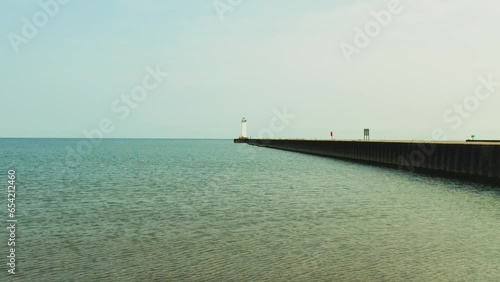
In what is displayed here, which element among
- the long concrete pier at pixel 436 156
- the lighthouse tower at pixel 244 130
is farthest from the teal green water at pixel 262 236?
the lighthouse tower at pixel 244 130

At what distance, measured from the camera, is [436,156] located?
119ft

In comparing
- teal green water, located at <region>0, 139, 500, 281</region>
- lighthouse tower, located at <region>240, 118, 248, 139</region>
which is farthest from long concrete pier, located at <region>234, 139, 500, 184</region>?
lighthouse tower, located at <region>240, 118, 248, 139</region>

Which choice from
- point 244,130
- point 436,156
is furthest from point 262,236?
point 244,130

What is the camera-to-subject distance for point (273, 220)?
1548 centimetres

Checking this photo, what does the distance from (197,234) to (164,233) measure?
943 millimetres

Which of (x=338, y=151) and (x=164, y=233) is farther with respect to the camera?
(x=338, y=151)

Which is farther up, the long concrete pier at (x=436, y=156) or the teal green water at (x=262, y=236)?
the long concrete pier at (x=436, y=156)

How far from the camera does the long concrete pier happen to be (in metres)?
28.3

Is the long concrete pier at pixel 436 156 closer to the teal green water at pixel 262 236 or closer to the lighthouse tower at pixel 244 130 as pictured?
the teal green water at pixel 262 236

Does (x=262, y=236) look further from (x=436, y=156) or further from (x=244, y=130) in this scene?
(x=244, y=130)

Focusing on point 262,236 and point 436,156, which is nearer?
point 262,236

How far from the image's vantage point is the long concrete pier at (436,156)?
2830 centimetres

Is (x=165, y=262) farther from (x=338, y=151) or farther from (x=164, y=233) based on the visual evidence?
(x=338, y=151)

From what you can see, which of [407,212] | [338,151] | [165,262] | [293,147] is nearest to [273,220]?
[407,212]
